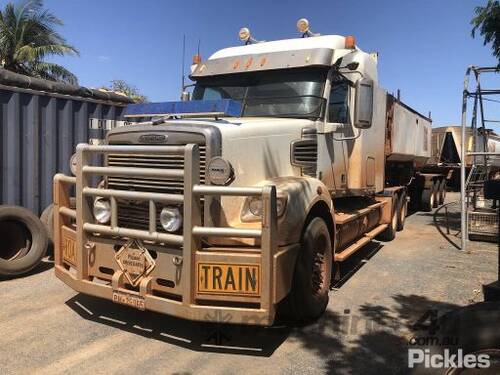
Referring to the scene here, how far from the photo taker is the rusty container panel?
22.1 ft

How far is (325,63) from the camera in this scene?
18.4 ft

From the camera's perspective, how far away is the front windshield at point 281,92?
562cm

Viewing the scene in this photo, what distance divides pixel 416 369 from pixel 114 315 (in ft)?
10.1

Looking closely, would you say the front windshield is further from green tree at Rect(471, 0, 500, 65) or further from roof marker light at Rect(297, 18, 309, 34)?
green tree at Rect(471, 0, 500, 65)

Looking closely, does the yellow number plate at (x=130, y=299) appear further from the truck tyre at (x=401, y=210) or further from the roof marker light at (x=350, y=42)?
the truck tyre at (x=401, y=210)

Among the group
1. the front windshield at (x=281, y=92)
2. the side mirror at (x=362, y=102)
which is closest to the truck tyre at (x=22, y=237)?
the front windshield at (x=281, y=92)

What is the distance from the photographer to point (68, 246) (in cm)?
468

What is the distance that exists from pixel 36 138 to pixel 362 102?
4.75 m

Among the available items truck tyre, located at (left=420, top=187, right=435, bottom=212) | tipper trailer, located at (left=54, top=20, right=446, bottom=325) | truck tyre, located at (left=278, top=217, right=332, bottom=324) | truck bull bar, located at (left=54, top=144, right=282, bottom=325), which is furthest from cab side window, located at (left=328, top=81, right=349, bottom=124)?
truck tyre, located at (left=420, top=187, right=435, bottom=212)

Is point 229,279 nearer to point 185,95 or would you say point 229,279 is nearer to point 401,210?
point 185,95

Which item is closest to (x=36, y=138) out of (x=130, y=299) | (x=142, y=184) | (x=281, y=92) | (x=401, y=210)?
(x=142, y=184)

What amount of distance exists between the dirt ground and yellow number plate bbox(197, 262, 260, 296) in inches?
9.7

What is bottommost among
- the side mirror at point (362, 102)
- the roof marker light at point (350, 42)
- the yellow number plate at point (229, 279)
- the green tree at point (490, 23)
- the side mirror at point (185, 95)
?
the yellow number plate at point (229, 279)

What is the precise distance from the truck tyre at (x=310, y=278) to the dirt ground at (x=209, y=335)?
0.50 feet
